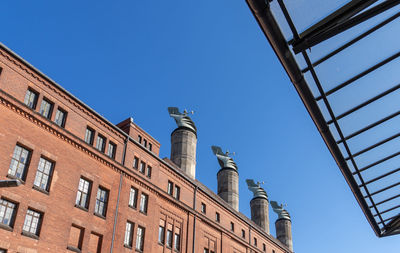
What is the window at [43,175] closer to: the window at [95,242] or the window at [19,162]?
the window at [19,162]

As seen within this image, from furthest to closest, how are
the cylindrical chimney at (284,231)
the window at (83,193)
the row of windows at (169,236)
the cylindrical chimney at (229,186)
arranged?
the cylindrical chimney at (284,231) → the cylindrical chimney at (229,186) → the row of windows at (169,236) → the window at (83,193)

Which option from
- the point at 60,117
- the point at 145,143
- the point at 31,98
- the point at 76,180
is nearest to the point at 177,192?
the point at 145,143

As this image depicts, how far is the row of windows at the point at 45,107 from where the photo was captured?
2294cm

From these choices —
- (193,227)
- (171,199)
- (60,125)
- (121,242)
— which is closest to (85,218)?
(121,242)

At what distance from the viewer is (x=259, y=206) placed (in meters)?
64.0

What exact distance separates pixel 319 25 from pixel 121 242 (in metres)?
23.0

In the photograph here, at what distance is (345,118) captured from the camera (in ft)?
30.9

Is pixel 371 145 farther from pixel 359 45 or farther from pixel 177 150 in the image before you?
pixel 177 150

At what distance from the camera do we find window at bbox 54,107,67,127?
80.8 ft

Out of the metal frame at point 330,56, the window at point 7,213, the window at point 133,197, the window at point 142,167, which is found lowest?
the metal frame at point 330,56

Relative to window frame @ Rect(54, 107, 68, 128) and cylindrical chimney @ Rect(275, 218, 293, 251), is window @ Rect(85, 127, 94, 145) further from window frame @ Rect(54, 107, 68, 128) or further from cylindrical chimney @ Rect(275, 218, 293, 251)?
cylindrical chimney @ Rect(275, 218, 293, 251)

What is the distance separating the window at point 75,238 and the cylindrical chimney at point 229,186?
32.8 m

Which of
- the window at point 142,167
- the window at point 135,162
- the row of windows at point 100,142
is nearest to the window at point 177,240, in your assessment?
the window at point 142,167

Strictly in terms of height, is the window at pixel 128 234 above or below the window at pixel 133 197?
below
